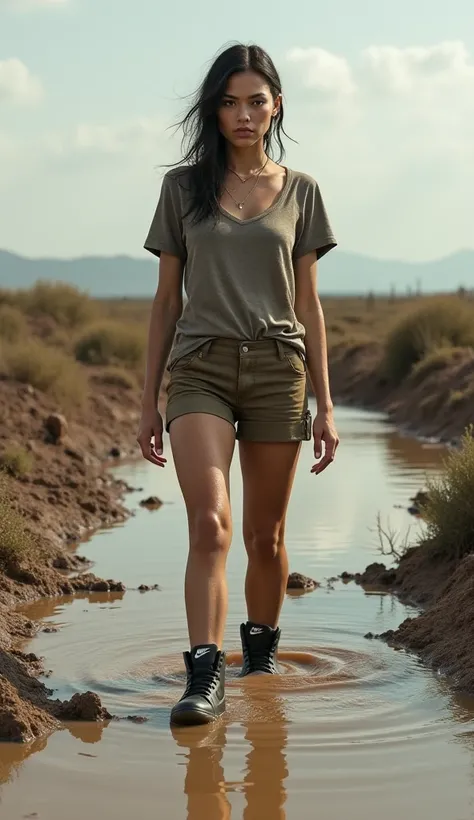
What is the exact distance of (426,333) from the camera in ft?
93.2

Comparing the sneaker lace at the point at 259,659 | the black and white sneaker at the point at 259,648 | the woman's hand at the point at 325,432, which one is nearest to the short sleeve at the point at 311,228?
the woman's hand at the point at 325,432

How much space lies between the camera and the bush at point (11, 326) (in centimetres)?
2986

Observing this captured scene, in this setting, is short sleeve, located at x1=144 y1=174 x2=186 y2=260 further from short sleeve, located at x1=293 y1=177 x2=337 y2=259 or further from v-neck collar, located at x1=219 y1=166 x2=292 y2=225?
short sleeve, located at x1=293 y1=177 x2=337 y2=259

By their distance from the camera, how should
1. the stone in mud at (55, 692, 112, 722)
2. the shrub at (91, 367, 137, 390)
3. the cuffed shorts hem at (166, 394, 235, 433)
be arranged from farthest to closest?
the shrub at (91, 367, 137, 390)
the stone in mud at (55, 692, 112, 722)
the cuffed shorts hem at (166, 394, 235, 433)

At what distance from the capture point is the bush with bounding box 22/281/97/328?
38.2 m

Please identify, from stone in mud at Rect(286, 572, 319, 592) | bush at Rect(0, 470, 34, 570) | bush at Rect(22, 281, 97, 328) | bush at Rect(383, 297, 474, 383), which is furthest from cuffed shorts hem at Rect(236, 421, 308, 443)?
bush at Rect(22, 281, 97, 328)

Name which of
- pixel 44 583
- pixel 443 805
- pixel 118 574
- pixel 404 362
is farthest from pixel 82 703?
pixel 404 362

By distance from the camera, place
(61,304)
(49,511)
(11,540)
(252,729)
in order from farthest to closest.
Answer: (61,304) < (49,511) < (11,540) < (252,729)

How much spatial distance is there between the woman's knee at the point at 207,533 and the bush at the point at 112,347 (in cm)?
2384

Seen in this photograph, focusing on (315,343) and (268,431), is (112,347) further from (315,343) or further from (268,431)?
(268,431)

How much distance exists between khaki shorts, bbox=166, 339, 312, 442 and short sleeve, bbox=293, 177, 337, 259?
408mm

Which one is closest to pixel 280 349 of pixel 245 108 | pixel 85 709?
pixel 245 108

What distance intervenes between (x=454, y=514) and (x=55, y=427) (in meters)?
7.58

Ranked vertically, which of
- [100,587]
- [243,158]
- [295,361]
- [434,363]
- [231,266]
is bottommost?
[100,587]
